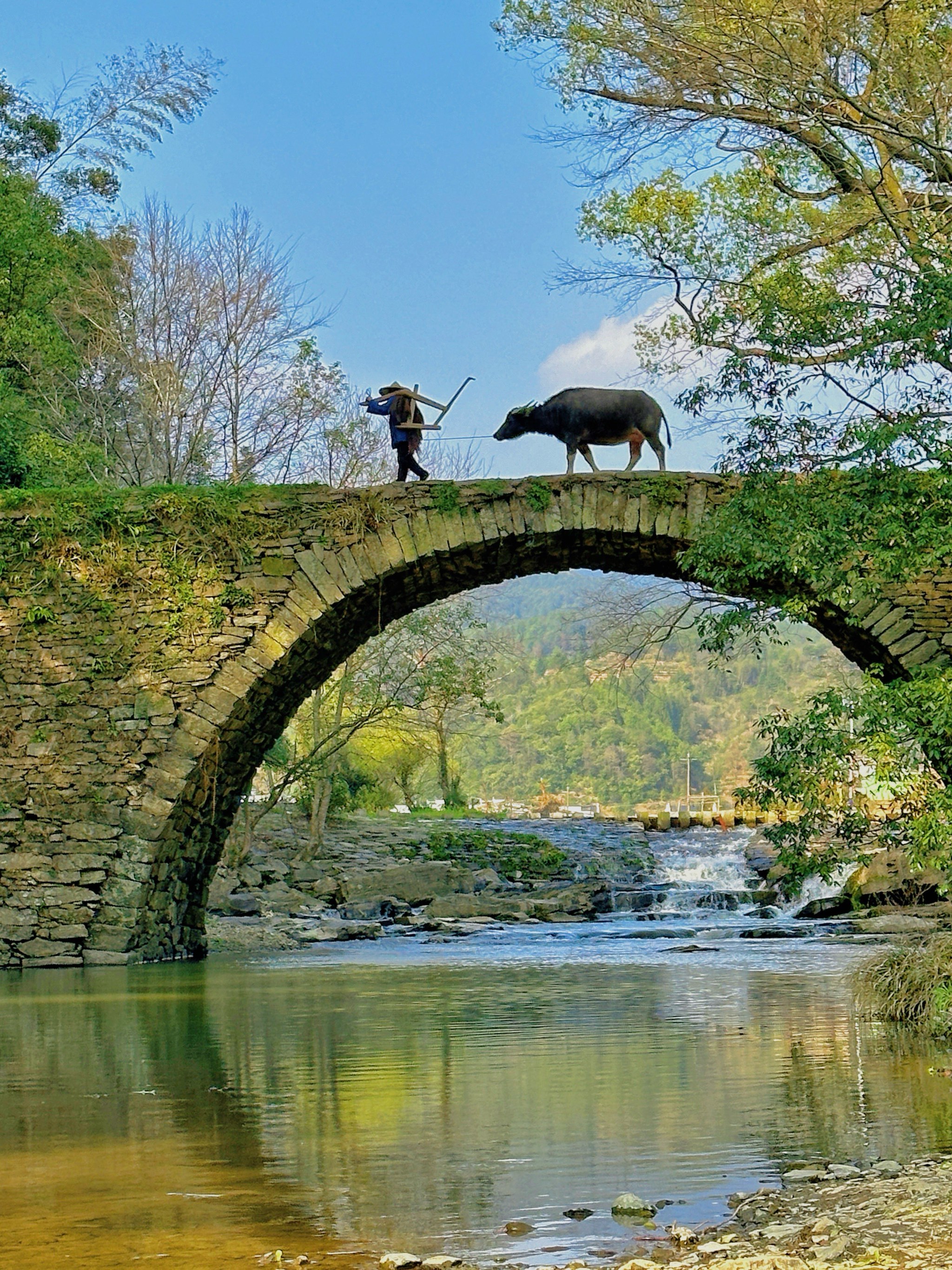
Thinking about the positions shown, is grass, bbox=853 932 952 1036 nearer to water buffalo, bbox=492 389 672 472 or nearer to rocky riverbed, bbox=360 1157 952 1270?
rocky riverbed, bbox=360 1157 952 1270

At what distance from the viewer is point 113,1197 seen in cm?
408

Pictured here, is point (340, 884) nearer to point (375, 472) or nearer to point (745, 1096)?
point (375, 472)

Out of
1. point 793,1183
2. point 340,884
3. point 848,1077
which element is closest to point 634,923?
point 340,884

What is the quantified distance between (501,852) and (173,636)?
14.3 meters

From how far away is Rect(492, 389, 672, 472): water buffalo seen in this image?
14109mm

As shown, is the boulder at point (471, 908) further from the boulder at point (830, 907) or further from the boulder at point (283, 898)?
the boulder at point (830, 907)

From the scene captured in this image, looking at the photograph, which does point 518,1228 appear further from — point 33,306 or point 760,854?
point 760,854

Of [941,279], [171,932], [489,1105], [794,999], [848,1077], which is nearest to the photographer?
[489,1105]

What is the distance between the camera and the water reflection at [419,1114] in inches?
150

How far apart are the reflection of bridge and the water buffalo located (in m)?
0.93

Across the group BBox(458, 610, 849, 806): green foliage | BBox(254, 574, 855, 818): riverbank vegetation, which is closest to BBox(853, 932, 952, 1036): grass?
BBox(254, 574, 855, 818): riverbank vegetation

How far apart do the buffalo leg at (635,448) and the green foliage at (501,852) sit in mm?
12391

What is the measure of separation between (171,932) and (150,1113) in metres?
8.60

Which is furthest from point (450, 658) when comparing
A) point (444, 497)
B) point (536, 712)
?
point (536, 712)
